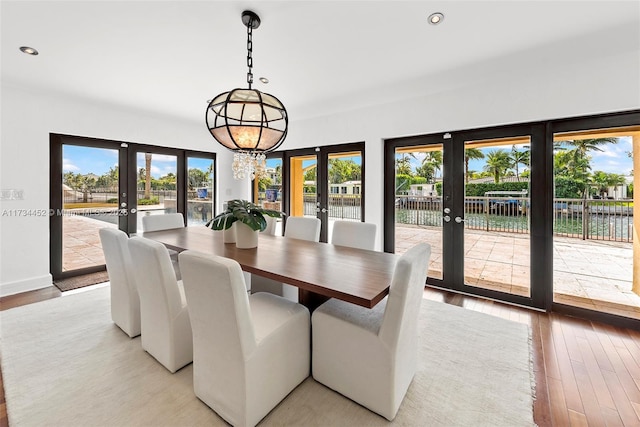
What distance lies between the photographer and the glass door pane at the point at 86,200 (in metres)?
4.02

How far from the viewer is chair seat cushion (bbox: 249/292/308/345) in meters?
1.62

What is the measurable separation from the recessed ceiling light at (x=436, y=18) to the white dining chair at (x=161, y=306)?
2464mm

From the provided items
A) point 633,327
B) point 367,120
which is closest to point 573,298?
point 633,327

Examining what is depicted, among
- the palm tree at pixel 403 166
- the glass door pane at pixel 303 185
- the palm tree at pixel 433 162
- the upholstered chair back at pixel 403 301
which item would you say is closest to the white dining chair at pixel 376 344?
the upholstered chair back at pixel 403 301

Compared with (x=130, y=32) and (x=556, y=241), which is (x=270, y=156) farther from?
(x=556, y=241)

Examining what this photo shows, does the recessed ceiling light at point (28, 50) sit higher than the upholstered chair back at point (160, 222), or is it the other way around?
the recessed ceiling light at point (28, 50)

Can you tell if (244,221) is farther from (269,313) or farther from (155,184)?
(155,184)

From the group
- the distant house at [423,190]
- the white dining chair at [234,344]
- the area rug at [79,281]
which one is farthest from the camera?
the distant house at [423,190]

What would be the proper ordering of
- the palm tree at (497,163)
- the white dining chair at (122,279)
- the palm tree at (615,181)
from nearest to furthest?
the white dining chair at (122,279) → the palm tree at (615,181) → the palm tree at (497,163)

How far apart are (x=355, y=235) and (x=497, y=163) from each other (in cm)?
199

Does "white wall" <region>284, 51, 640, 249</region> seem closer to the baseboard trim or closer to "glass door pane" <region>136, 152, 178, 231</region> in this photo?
"glass door pane" <region>136, 152, 178, 231</region>

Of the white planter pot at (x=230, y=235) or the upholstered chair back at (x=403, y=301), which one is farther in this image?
the white planter pot at (x=230, y=235)

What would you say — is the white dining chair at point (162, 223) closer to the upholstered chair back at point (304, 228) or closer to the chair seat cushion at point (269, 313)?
the upholstered chair back at point (304, 228)

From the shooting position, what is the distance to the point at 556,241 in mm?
3041
